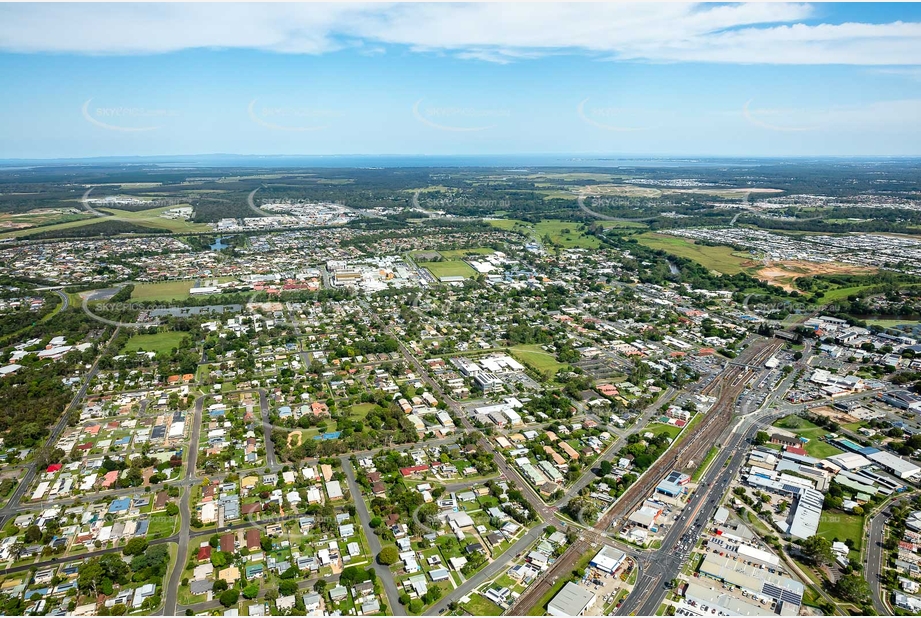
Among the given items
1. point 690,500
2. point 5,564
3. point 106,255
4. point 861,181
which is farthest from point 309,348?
point 861,181

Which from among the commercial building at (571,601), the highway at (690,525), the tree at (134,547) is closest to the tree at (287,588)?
the tree at (134,547)

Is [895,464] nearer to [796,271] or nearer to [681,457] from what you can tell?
[681,457]

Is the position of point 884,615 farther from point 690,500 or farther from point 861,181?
point 861,181

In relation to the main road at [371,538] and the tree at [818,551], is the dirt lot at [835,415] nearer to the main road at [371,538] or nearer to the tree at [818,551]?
the tree at [818,551]

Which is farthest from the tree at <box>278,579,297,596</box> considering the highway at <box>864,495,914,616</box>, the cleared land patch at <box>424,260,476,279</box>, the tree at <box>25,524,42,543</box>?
the cleared land patch at <box>424,260,476,279</box>

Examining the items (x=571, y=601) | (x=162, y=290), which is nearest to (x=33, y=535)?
(x=571, y=601)
